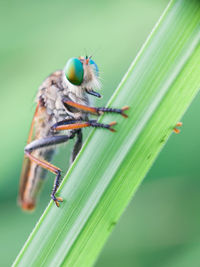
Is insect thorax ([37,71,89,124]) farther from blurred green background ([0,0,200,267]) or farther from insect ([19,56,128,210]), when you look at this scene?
blurred green background ([0,0,200,267])

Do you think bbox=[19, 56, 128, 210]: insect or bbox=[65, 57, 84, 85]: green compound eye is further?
bbox=[19, 56, 128, 210]: insect

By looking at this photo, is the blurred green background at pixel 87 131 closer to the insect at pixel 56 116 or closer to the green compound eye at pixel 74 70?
the insect at pixel 56 116

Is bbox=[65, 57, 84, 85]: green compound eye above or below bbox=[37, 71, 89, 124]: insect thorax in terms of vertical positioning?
above

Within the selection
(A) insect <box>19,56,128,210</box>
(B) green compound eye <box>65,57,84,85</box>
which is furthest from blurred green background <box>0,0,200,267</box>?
(B) green compound eye <box>65,57,84,85</box>

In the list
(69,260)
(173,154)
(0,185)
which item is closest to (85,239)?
(69,260)

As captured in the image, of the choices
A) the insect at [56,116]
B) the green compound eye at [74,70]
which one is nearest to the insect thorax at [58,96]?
the insect at [56,116]

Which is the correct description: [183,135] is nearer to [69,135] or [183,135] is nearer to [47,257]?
[69,135]

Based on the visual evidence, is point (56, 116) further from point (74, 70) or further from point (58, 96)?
point (74, 70)
